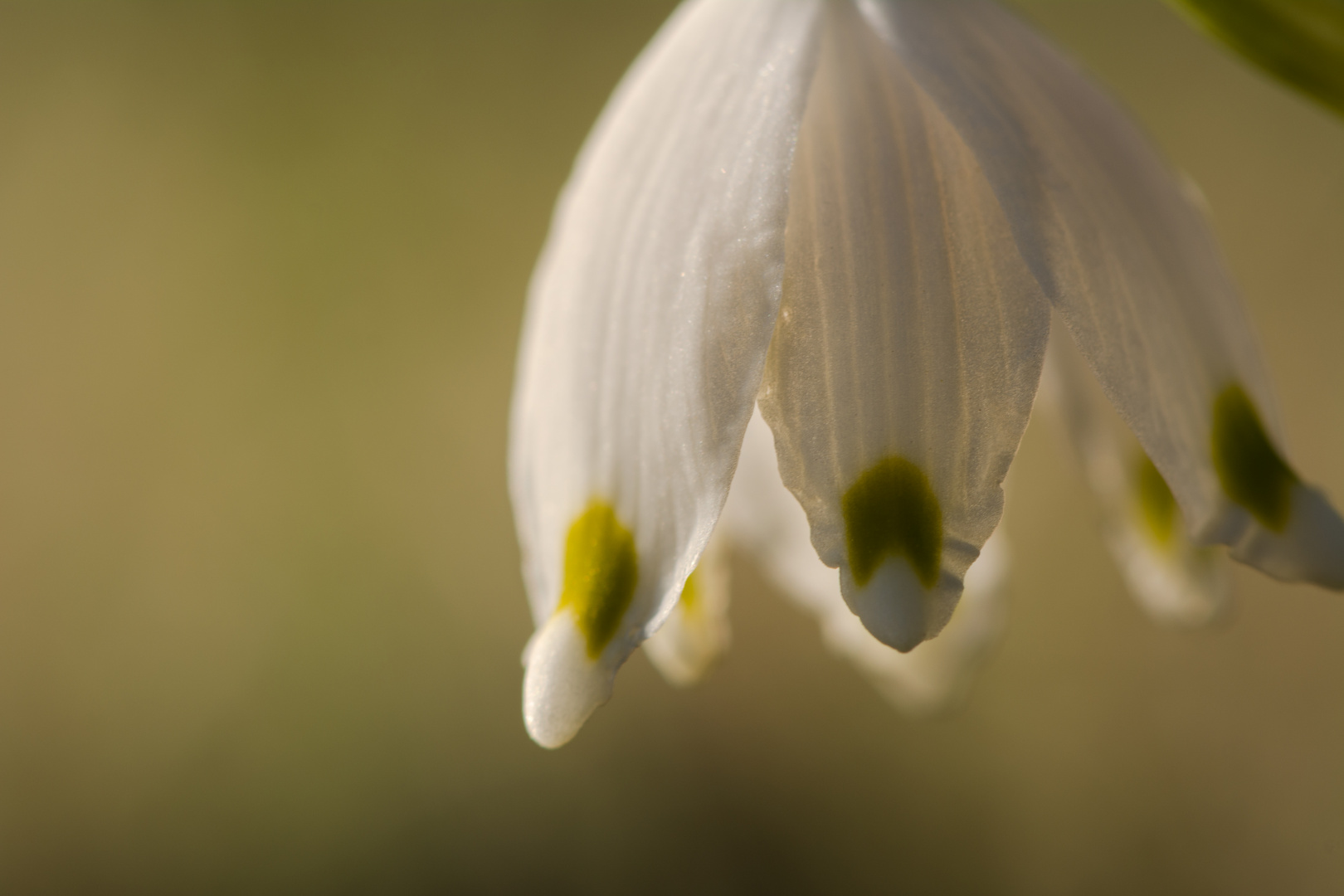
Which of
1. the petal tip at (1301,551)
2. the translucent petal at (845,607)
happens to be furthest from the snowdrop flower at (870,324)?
the translucent petal at (845,607)

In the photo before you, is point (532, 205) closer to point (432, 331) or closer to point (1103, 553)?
point (432, 331)

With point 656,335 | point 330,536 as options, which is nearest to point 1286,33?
point 656,335

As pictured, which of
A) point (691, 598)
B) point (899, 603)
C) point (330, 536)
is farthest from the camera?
point (330, 536)

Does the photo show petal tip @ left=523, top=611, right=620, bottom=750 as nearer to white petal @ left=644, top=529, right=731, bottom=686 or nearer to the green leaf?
white petal @ left=644, top=529, right=731, bottom=686

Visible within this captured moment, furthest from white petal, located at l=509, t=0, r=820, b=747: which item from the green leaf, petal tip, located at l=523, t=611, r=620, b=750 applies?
the green leaf

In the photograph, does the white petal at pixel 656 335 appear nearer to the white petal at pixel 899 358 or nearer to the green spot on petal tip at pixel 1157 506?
the white petal at pixel 899 358

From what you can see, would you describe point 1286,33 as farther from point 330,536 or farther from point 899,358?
point 330,536
